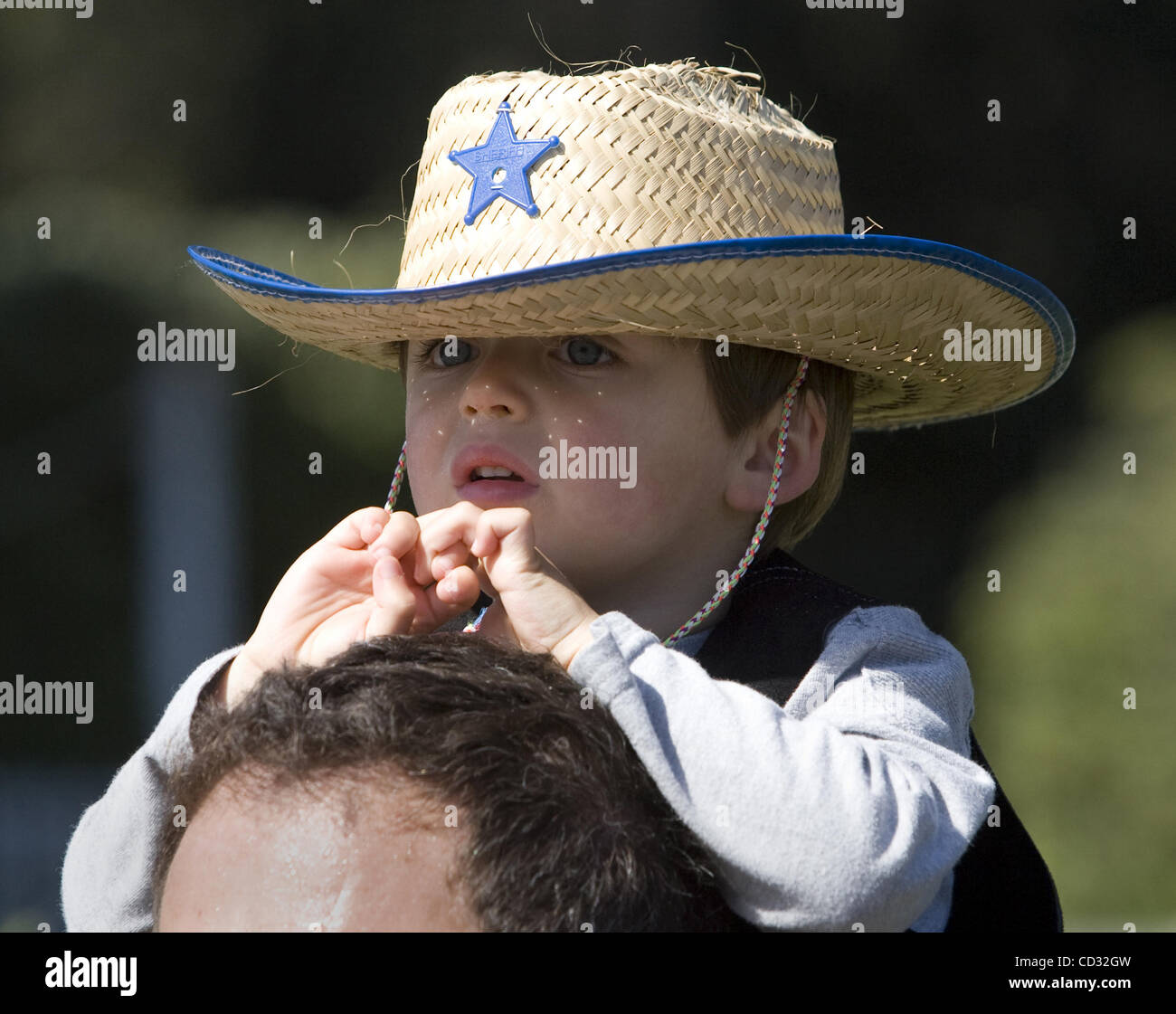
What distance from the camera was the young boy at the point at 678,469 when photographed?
4.25 feet

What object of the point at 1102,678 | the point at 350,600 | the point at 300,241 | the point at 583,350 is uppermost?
the point at 300,241

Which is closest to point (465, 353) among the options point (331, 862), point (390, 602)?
point (390, 602)

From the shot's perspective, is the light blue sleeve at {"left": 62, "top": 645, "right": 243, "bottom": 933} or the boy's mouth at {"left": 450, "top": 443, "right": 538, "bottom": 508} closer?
the light blue sleeve at {"left": 62, "top": 645, "right": 243, "bottom": 933}

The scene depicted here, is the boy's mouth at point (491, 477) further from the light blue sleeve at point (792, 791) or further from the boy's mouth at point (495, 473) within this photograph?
the light blue sleeve at point (792, 791)

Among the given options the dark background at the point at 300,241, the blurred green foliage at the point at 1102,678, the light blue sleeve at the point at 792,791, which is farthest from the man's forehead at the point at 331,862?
the dark background at the point at 300,241

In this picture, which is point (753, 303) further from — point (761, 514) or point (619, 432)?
point (761, 514)

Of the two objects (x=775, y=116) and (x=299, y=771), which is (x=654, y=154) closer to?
(x=775, y=116)

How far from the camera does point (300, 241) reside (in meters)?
4.53

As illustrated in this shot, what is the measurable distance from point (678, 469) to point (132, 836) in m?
0.74

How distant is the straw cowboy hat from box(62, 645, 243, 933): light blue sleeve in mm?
490

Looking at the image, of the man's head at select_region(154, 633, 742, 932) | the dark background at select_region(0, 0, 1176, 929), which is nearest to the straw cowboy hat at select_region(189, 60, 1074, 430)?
the man's head at select_region(154, 633, 742, 932)

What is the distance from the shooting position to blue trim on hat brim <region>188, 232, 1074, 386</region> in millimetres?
1467

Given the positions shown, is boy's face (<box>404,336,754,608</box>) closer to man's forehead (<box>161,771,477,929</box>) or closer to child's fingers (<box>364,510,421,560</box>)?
child's fingers (<box>364,510,421,560</box>)
